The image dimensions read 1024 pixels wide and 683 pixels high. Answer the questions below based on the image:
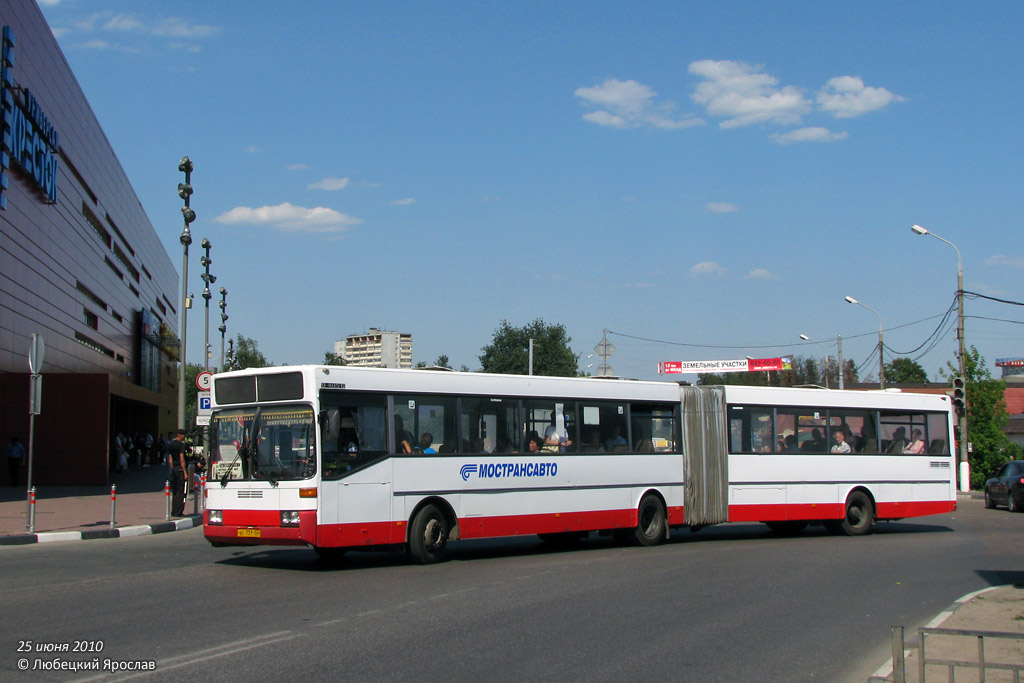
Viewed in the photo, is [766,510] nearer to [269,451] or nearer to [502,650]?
[269,451]

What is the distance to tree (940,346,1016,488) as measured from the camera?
125 feet

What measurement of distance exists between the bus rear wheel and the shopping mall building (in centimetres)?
2640

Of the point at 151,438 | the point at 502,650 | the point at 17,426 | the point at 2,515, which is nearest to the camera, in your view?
the point at 502,650

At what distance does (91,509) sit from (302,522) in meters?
13.5

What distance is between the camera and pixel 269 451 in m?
12.8

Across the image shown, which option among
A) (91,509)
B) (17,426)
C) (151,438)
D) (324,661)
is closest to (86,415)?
(17,426)

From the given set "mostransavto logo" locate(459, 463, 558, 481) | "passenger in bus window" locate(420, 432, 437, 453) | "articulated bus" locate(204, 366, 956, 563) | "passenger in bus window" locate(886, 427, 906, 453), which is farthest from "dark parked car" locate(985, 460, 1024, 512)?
"passenger in bus window" locate(420, 432, 437, 453)

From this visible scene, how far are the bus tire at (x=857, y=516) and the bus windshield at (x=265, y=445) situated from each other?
37.8 feet

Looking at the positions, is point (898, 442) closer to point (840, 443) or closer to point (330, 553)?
point (840, 443)

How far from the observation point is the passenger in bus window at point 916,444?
20.2 m

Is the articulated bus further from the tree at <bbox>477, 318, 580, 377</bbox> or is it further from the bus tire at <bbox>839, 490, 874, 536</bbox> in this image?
the tree at <bbox>477, 318, 580, 377</bbox>

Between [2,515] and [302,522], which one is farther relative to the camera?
[2,515]

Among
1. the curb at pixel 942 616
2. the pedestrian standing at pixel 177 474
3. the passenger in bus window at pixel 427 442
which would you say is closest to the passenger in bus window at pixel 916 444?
the curb at pixel 942 616

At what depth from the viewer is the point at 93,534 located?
1775 cm
